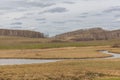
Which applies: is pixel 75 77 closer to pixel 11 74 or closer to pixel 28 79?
pixel 28 79

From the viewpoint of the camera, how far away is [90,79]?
113 ft

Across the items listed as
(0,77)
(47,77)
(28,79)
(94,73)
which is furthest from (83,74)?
(0,77)

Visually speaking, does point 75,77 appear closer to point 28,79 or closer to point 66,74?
point 66,74

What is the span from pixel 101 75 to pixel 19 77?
10287mm

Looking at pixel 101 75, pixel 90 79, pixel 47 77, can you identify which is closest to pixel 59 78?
pixel 47 77

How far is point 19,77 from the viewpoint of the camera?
35.4 m

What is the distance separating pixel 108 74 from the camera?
38.9 meters

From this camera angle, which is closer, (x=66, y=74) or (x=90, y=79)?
(x=90, y=79)

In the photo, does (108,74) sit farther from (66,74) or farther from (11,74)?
(11,74)

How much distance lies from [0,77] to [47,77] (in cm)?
540

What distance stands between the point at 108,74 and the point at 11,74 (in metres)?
12.1

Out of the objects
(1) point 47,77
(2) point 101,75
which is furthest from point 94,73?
(1) point 47,77

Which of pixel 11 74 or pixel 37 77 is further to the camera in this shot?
pixel 11 74

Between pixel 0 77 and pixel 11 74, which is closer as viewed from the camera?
pixel 0 77
